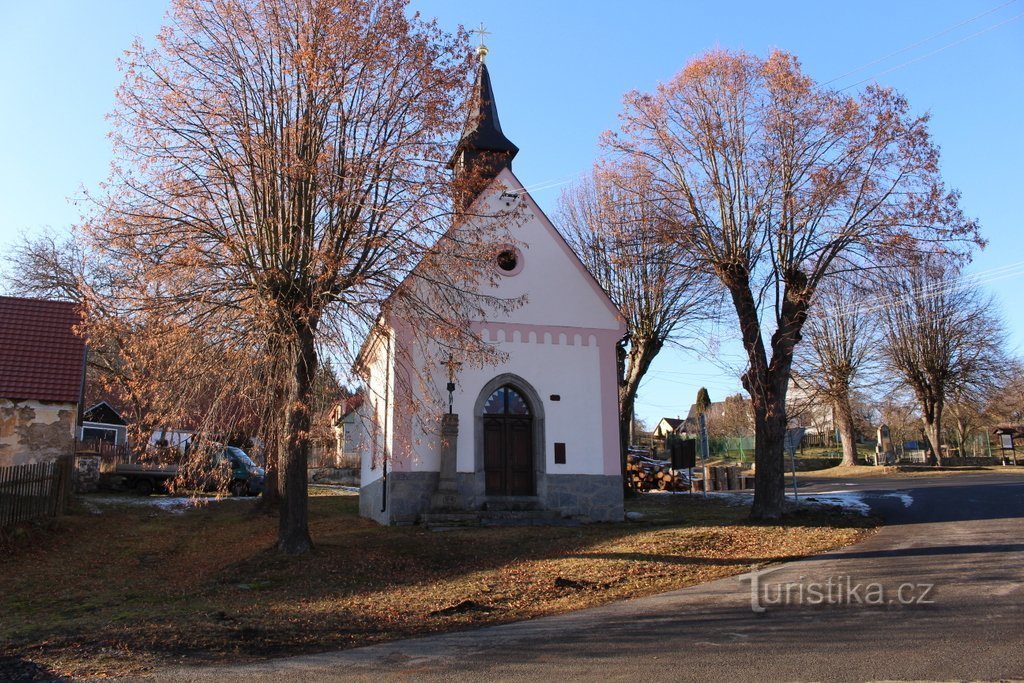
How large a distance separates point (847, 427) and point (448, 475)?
94.0ft

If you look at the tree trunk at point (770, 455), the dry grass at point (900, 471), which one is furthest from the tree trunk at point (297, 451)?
the dry grass at point (900, 471)

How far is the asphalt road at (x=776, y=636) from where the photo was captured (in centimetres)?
732

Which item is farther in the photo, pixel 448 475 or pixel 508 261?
pixel 508 261

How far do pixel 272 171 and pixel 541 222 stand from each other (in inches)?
358

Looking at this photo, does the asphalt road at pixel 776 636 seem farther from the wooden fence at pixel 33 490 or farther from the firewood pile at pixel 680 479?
the firewood pile at pixel 680 479

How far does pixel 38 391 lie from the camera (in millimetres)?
19562

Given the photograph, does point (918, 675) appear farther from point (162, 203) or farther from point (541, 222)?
point (541, 222)

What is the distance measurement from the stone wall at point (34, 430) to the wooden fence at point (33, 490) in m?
0.76

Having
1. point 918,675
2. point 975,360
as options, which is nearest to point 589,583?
point 918,675

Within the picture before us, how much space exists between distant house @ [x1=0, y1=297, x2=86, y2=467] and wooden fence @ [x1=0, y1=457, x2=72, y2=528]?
977 millimetres

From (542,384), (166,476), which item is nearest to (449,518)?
(542,384)

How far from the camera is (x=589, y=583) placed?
1188 centimetres

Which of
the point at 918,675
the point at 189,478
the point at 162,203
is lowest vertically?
the point at 918,675

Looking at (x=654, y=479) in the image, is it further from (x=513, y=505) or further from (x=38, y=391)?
(x=38, y=391)
